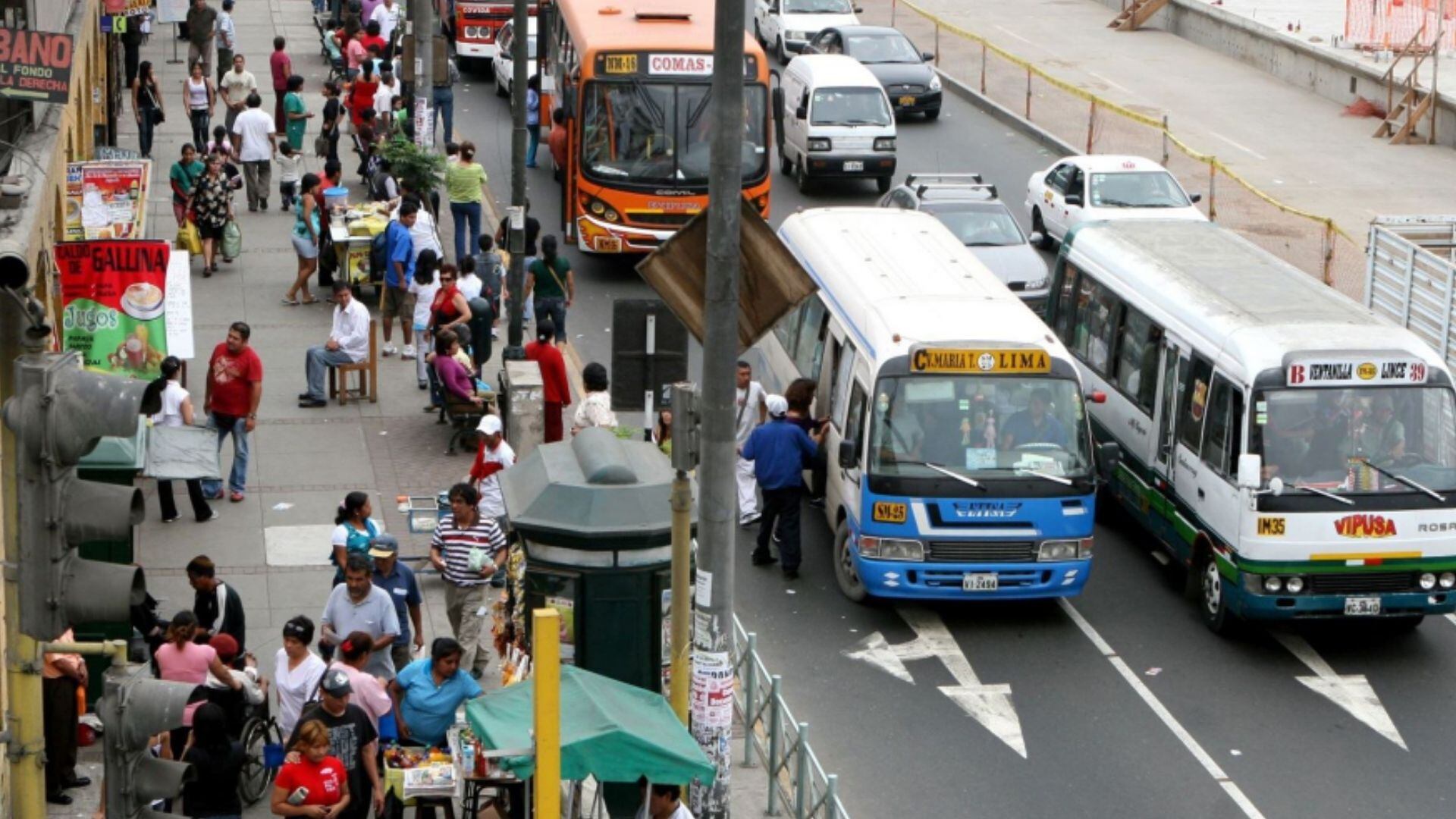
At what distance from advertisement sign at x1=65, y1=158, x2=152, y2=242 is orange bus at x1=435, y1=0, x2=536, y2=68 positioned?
741 inches

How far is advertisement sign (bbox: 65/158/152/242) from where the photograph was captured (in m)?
21.1

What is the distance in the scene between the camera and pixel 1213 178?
103ft

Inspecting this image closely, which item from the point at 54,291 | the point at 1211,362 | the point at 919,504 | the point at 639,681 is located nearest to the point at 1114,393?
the point at 1211,362

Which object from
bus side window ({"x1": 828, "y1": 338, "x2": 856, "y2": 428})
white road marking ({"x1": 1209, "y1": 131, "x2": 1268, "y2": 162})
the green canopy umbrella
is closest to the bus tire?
bus side window ({"x1": 828, "y1": 338, "x2": 856, "y2": 428})

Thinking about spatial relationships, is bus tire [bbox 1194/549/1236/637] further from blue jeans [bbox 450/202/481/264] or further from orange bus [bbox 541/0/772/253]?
blue jeans [bbox 450/202/481/264]

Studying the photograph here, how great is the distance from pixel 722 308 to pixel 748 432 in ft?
27.1

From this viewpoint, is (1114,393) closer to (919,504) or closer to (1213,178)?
(919,504)

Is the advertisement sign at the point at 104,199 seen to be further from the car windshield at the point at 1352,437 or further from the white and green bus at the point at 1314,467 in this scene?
the car windshield at the point at 1352,437

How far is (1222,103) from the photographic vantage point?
41344 millimetres

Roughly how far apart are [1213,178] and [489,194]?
35.0 ft

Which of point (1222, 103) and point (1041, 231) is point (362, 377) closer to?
point (1041, 231)

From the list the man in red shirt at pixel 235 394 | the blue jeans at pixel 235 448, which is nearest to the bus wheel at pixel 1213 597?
the man in red shirt at pixel 235 394

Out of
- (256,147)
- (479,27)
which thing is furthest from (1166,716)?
(479,27)

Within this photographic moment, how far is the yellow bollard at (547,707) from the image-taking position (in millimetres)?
8211
